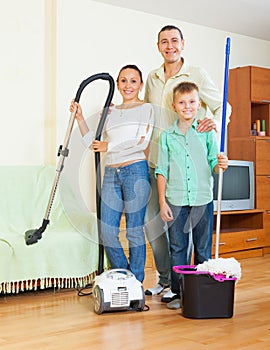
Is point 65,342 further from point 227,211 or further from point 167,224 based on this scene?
point 227,211

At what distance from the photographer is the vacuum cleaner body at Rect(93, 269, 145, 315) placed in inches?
129

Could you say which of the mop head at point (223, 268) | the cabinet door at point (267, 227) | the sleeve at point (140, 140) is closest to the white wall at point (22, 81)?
the sleeve at point (140, 140)

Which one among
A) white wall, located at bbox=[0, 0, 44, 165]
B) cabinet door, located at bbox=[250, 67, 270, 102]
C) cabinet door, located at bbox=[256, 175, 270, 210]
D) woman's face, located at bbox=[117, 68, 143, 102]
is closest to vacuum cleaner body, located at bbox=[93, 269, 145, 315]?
woman's face, located at bbox=[117, 68, 143, 102]

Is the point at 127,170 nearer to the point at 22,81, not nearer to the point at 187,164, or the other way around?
the point at 187,164

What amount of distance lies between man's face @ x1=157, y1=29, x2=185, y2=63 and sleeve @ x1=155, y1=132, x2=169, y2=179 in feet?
1.44

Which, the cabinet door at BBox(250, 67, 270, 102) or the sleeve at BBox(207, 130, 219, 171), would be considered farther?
the cabinet door at BBox(250, 67, 270, 102)

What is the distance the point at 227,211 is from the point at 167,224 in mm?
2209

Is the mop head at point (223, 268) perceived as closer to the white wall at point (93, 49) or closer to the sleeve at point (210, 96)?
the sleeve at point (210, 96)

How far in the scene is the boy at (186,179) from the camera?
339cm

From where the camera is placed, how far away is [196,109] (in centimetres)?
342

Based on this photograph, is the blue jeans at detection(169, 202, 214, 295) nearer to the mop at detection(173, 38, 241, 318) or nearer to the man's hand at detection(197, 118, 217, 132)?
the mop at detection(173, 38, 241, 318)

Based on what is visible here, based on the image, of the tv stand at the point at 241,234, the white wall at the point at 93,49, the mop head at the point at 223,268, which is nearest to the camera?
the mop head at the point at 223,268

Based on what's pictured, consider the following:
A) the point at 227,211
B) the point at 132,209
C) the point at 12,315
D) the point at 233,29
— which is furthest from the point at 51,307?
the point at 233,29

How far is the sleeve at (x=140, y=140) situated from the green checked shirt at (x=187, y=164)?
3.5 inches
